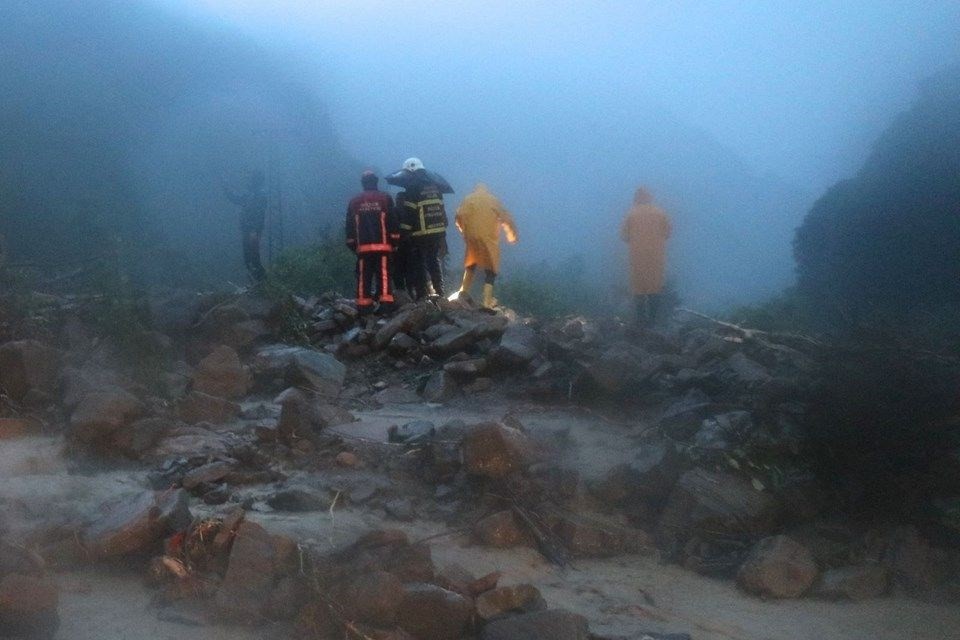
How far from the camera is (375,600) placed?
10.5 ft

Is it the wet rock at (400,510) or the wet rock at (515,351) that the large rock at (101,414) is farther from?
the wet rock at (515,351)

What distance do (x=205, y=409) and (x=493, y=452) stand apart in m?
1.82

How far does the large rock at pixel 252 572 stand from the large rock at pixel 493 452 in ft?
4.41

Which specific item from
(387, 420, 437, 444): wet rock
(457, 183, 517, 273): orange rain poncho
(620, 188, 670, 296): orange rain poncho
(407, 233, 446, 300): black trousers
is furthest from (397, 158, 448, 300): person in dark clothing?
(387, 420, 437, 444): wet rock

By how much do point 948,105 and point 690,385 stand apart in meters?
5.41

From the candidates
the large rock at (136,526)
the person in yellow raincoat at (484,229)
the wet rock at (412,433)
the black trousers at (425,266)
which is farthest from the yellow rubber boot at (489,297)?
the large rock at (136,526)

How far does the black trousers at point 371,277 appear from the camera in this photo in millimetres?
9008

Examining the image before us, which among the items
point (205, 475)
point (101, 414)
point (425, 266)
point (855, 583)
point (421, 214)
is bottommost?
point (855, 583)

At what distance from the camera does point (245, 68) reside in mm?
15141

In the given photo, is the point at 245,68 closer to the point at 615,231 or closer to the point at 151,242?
the point at 615,231

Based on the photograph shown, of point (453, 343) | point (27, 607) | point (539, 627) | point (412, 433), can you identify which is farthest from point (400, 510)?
point (453, 343)

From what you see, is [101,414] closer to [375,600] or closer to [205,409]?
[205,409]

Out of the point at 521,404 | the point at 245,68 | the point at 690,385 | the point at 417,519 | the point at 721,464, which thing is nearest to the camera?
the point at 417,519

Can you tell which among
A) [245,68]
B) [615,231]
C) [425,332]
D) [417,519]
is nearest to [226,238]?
[245,68]
